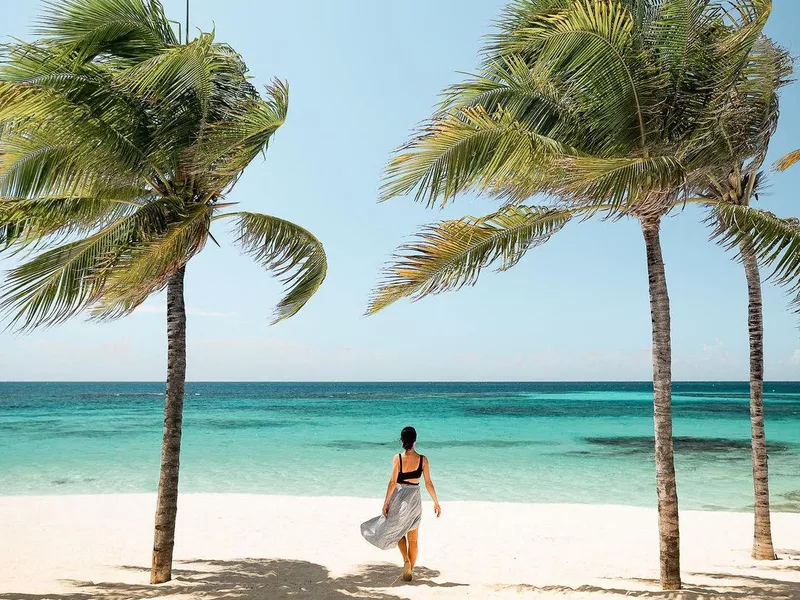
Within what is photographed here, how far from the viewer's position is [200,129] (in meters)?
6.14

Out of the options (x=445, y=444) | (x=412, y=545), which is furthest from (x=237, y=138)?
(x=445, y=444)

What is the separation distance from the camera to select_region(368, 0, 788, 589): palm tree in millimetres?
5594

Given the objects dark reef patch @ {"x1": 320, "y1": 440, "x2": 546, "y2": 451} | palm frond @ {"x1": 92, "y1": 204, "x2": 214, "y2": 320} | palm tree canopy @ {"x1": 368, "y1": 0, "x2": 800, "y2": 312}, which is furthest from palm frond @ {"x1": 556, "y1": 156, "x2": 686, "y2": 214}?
dark reef patch @ {"x1": 320, "y1": 440, "x2": 546, "y2": 451}

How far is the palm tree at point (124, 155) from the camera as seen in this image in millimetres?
5598

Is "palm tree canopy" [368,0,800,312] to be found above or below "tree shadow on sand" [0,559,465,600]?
above

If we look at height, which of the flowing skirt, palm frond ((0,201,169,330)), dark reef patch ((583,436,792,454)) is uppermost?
palm frond ((0,201,169,330))

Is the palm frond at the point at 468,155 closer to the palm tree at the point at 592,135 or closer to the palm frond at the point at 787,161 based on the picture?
the palm tree at the point at 592,135

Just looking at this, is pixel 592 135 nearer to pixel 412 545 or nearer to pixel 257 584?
pixel 412 545

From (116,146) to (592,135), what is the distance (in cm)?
440

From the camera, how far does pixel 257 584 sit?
671 centimetres

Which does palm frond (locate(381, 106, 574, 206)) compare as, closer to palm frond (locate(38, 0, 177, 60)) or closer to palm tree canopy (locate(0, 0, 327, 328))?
palm tree canopy (locate(0, 0, 327, 328))

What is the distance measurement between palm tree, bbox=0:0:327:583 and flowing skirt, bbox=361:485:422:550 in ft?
6.98

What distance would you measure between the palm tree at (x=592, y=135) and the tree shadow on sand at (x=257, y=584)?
2717mm

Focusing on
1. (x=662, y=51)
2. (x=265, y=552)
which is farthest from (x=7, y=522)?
(x=662, y=51)
